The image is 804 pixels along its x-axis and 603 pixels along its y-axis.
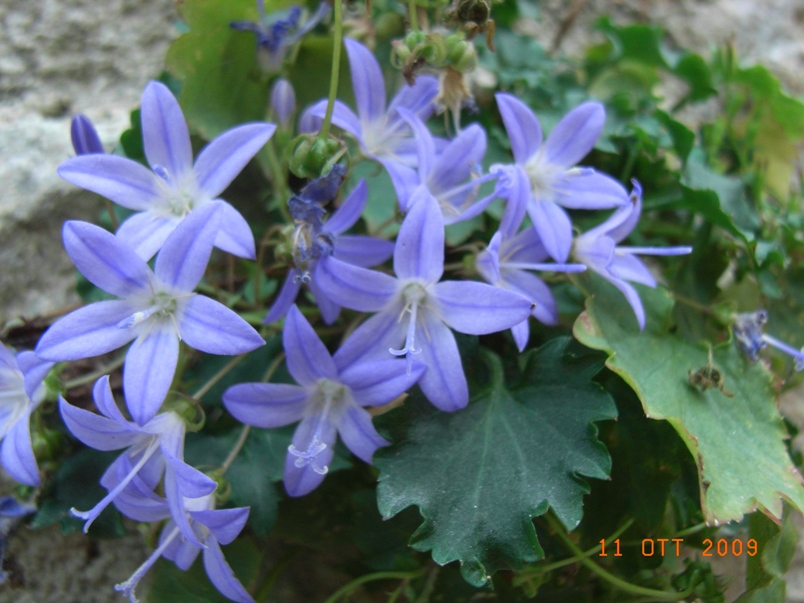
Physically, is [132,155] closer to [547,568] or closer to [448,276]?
[448,276]

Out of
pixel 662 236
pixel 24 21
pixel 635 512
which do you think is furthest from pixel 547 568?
pixel 24 21

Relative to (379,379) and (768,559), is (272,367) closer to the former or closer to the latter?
(379,379)

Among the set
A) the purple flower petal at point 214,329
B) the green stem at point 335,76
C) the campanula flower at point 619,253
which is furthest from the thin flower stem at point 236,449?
the campanula flower at point 619,253

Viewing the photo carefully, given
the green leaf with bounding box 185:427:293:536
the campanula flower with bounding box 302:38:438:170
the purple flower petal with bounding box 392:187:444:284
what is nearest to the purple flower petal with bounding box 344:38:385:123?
the campanula flower with bounding box 302:38:438:170

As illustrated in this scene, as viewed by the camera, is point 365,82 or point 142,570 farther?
point 365,82

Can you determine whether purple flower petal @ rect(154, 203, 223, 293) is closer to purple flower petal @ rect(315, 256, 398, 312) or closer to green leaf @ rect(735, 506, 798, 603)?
purple flower petal @ rect(315, 256, 398, 312)
